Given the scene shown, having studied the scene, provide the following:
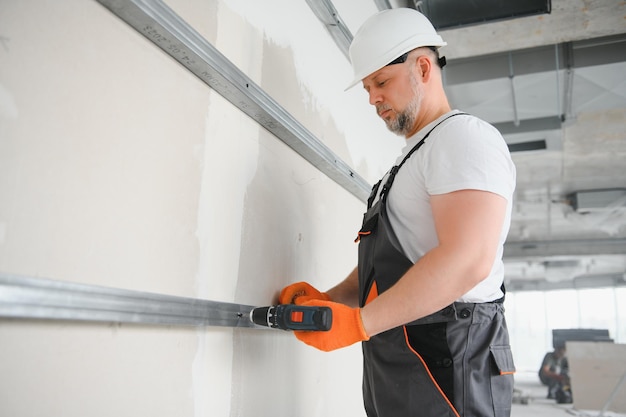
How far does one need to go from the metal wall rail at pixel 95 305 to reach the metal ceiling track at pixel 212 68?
48 centimetres

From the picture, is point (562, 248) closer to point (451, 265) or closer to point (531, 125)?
point (531, 125)

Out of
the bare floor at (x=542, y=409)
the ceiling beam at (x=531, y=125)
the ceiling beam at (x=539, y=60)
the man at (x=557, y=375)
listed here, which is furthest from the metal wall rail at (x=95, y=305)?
the man at (x=557, y=375)

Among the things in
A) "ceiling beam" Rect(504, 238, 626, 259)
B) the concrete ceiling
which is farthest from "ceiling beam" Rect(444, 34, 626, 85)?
"ceiling beam" Rect(504, 238, 626, 259)

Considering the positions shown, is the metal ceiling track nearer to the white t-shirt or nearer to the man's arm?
the white t-shirt

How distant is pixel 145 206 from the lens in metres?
0.89

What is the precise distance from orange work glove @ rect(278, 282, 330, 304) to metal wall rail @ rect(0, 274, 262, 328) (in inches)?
12.1

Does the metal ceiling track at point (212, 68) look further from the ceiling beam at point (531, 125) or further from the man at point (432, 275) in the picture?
the ceiling beam at point (531, 125)

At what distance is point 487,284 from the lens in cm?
114

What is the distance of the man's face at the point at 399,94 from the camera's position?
1305 mm

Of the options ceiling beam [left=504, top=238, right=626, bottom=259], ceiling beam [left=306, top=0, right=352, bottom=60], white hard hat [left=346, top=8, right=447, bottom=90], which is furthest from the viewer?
ceiling beam [left=504, top=238, right=626, bottom=259]

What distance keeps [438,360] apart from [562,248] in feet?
26.6

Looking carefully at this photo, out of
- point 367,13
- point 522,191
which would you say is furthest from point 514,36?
point 522,191

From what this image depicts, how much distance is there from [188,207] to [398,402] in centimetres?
62

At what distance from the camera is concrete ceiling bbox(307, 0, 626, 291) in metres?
2.86
